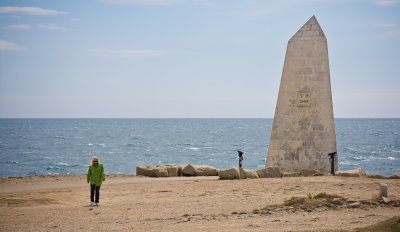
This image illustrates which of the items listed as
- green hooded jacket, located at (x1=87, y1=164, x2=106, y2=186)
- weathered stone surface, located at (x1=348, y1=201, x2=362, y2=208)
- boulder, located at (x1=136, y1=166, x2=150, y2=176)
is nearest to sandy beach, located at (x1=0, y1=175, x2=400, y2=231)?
weathered stone surface, located at (x1=348, y1=201, x2=362, y2=208)

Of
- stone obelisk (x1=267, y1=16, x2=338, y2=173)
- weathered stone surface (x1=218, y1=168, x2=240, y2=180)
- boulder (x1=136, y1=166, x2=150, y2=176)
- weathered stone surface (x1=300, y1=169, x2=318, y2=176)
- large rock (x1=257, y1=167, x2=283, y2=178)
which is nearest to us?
weathered stone surface (x1=218, y1=168, x2=240, y2=180)

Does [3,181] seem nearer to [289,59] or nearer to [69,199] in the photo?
[69,199]

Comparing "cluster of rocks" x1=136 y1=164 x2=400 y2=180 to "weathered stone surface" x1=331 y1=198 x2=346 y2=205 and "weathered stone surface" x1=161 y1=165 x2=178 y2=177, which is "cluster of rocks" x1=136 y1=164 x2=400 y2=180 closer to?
"weathered stone surface" x1=161 y1=165 x2=178 y2=177

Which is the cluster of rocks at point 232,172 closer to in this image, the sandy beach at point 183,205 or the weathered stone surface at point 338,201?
the sandy beach at point 183,205

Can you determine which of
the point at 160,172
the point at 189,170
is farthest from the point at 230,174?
the point at 160,172

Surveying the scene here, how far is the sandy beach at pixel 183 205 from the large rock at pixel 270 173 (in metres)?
0.87

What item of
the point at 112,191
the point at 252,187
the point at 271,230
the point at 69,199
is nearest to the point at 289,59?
the point at 252,187

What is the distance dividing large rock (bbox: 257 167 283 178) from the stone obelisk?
1.28 m

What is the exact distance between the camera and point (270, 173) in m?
21.3

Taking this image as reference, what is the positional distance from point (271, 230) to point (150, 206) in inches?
174

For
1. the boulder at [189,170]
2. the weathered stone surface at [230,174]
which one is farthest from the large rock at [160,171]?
the weathered stone surface at [230,174]

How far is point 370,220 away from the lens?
40.3 feet

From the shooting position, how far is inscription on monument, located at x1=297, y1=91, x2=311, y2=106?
22.4 m

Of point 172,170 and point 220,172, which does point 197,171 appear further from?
point 220,172
